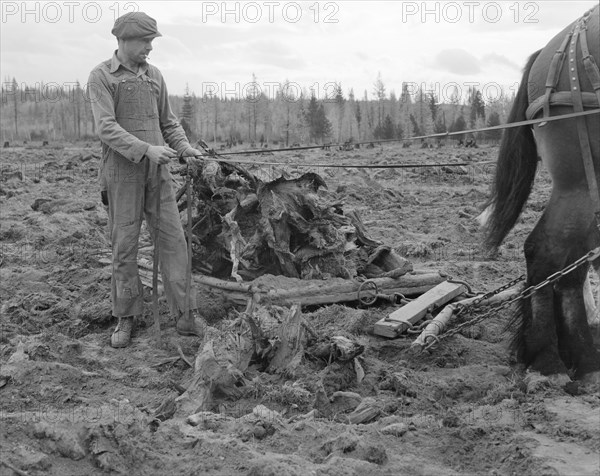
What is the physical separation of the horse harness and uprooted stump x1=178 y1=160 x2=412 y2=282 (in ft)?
6.47

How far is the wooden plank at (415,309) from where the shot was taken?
4.83 m

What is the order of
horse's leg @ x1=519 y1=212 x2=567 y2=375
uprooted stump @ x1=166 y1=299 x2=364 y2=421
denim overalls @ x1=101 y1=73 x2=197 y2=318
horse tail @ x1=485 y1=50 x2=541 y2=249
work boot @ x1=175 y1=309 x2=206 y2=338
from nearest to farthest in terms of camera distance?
uprooted stump @ x1=166 y1=299 x2=364 y2=421
horse's leg @ x1=519 y1=212 x2=567 y2=375
horse tail @ x1=485 y1=50 x2=541 y2=249
denim overalls @ x1=101 y1=73 x2=197 y2=318
work boot @ x1=175 y1=309 x2=206 y2=338

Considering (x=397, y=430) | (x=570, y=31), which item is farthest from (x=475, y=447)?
(x=570, y=31)

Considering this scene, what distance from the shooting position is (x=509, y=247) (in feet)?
27.5

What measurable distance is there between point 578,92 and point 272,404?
2.57 meters

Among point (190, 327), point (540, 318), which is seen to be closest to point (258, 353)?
point (190, 327)

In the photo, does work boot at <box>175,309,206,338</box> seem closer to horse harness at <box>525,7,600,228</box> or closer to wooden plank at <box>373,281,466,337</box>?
wooden plank at <box>373,281,466,337</box>

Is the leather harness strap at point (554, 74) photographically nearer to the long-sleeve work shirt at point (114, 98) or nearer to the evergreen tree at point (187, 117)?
the long-sleeve work shirt at point (114, 98)

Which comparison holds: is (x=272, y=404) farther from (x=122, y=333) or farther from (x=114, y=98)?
(x=114, y=98)

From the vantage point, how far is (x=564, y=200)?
431 cm

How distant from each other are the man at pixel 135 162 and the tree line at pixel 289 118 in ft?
167

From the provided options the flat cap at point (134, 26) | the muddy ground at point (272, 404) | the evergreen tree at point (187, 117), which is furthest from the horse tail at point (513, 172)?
the evergreen tree at point (187, 117)

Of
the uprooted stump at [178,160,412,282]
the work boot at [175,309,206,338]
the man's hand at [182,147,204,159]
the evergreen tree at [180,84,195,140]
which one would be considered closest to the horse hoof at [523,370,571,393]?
the uprooted stump at [178,160,412,282]

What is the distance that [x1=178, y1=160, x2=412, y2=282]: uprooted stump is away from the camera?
19.1ft
